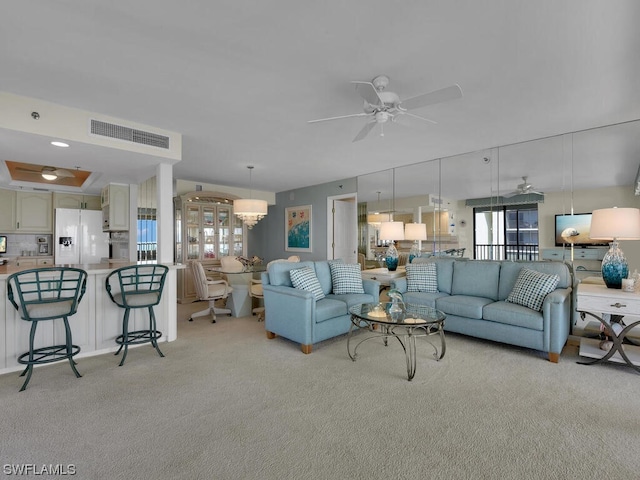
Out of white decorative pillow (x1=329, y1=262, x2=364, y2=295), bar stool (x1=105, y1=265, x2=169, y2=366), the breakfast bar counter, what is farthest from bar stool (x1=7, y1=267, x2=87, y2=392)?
white decorative pillow (x1=329, y1=262, x2=364, y2=295)

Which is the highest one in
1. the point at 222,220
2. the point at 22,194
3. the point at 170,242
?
the point at 22,194

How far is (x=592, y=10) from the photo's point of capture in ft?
5.61

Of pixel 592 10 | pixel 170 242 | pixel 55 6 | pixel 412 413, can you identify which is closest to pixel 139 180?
pixel 170 242

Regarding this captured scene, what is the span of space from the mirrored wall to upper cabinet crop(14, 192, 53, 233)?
5.97m

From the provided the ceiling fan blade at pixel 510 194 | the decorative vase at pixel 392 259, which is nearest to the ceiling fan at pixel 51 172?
the decorative vase at pixel 392 259

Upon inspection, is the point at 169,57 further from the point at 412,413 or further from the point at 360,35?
the point at 412,413

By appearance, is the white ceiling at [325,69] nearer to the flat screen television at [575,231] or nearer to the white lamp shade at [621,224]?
the flat screen television at [575,231]

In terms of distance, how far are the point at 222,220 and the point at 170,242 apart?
9.90 ft

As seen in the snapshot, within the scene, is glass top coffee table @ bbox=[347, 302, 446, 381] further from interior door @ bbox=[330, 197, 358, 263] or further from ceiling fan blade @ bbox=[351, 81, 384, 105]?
interior door @ bbox=[330, 197, 358, 263]

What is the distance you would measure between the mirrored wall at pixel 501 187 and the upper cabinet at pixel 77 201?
535 centimetres

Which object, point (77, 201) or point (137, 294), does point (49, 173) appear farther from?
point (137, 294)

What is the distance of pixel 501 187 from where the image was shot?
4621 millimetres

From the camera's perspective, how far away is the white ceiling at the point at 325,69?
174cm

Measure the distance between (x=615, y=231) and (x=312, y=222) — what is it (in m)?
5.05
